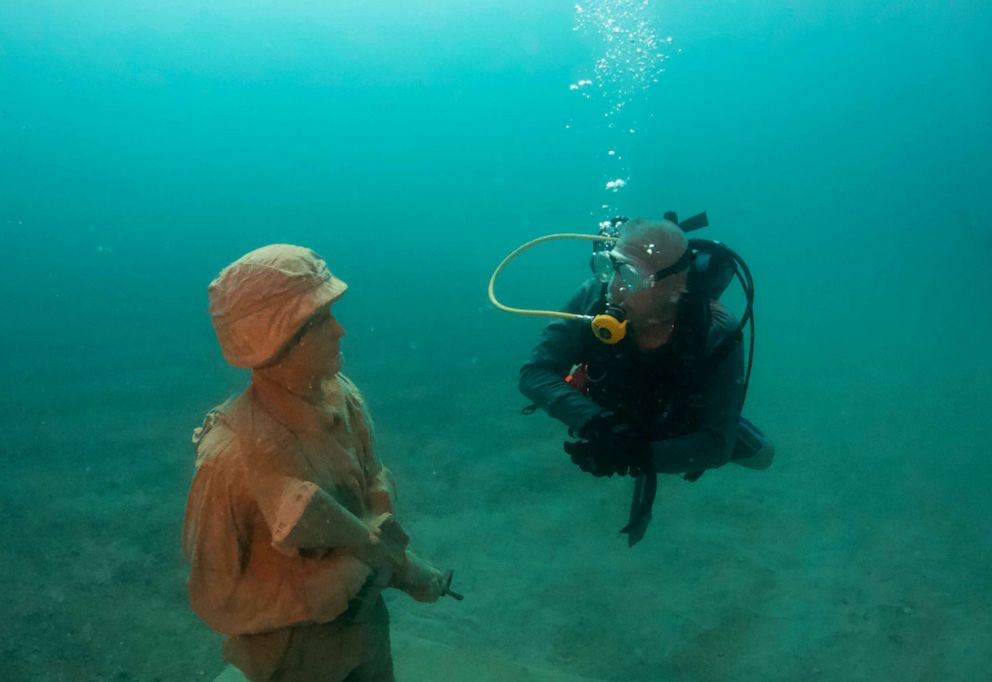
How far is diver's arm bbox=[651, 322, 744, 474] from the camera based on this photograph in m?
3.13

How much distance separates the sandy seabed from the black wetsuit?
2092 mm

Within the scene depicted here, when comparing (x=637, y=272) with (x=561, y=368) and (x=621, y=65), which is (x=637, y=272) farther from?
(x=621, y=65)

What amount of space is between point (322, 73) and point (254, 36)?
11.6 m

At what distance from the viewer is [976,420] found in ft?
41.3

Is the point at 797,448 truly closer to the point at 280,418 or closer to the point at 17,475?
the point at 280,418

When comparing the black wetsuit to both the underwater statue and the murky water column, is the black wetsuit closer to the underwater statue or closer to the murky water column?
the underwater statue

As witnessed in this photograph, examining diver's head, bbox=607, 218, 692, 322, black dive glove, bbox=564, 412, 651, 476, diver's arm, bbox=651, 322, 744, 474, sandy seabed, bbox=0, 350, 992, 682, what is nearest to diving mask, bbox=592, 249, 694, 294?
diver's head, bbox=607, 218, 692, 322

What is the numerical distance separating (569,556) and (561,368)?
145 inches

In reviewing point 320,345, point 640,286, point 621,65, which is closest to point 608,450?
point 640,286

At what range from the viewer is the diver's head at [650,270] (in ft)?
10.6

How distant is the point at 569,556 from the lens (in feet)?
21.5

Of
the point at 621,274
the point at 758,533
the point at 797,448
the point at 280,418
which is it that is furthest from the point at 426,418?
the point at 280,418

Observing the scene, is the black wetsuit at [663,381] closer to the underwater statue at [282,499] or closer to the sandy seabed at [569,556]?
the underwater statue at [282,499]

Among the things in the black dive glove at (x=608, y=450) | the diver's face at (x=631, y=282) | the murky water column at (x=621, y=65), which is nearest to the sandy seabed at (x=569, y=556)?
the black dive glove at (x=608, y=450)
